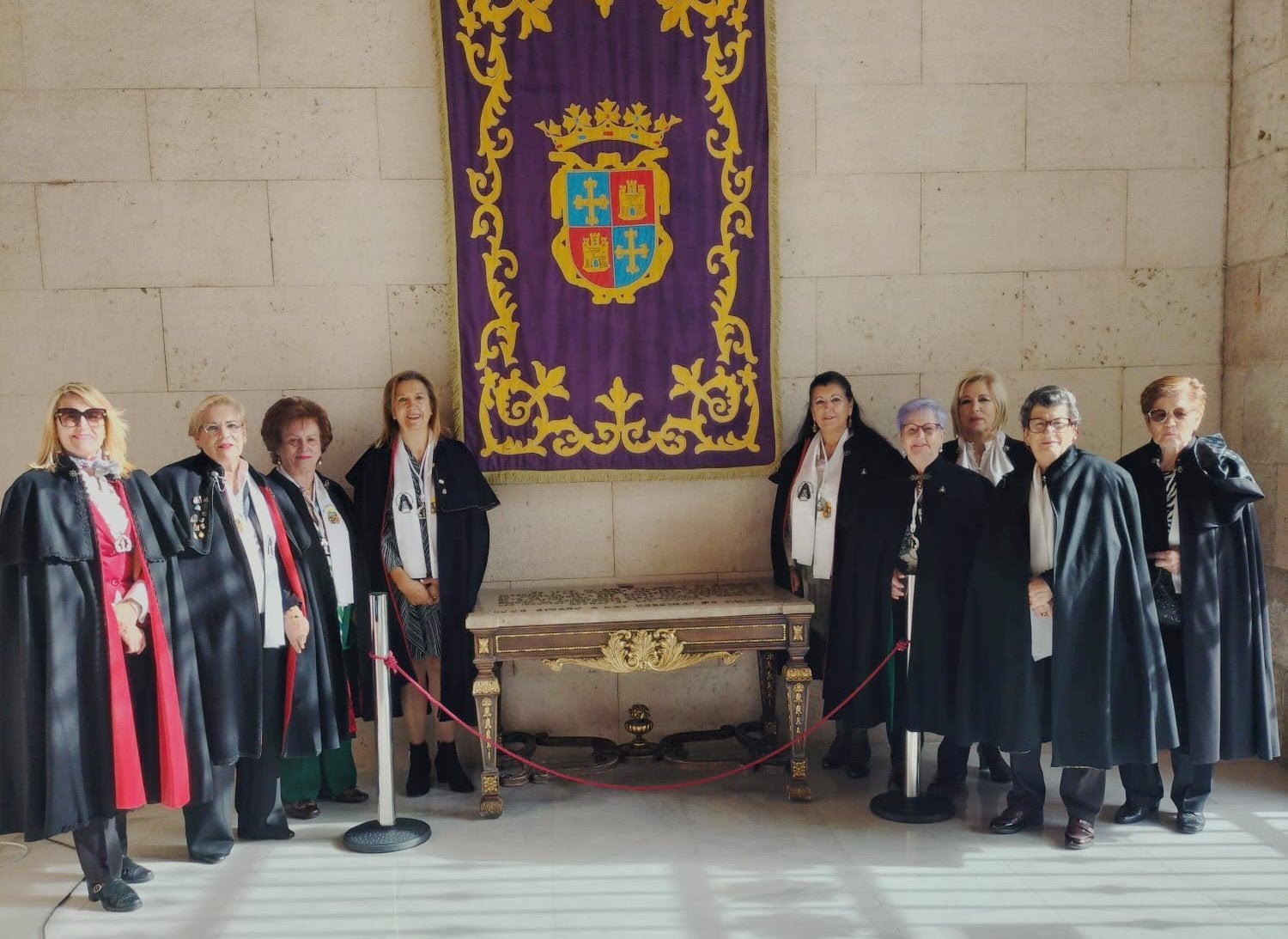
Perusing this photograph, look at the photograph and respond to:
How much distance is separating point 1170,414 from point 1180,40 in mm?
2069

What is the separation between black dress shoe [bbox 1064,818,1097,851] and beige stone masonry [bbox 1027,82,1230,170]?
2.82 m

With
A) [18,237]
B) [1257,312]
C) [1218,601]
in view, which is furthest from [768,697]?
[18,237]

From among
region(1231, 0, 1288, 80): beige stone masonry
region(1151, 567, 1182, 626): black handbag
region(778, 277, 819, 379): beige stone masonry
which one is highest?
region(1231, 0, 1288, 80): beige stone masonry

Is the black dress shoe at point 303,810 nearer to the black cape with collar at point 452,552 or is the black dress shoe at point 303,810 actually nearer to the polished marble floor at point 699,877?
the polished marble floor at point 699,877

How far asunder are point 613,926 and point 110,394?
3056mm

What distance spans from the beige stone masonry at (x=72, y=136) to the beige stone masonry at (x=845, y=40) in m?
2.78

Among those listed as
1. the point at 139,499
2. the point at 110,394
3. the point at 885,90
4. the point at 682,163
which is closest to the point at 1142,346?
the point at 885,90

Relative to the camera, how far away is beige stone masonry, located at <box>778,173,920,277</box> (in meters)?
4.48

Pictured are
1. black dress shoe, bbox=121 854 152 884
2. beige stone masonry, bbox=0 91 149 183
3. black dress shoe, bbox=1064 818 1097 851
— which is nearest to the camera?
black dress shoe, bbox=121 854 152 884

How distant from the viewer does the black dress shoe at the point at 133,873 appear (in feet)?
11.0

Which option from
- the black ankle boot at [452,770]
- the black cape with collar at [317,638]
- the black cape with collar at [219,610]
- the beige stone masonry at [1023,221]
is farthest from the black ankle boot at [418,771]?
the beige stone masonry at [1023,221]

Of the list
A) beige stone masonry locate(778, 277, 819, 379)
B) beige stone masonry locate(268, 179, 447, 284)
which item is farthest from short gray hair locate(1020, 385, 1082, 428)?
beige stone masonry locate(268, 179, 447, 284)

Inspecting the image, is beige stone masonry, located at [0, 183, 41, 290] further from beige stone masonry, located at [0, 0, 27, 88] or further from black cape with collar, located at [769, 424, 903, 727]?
black cape with collar, located at [769, 424, 903, 727]

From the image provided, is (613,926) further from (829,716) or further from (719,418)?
(719,418)
